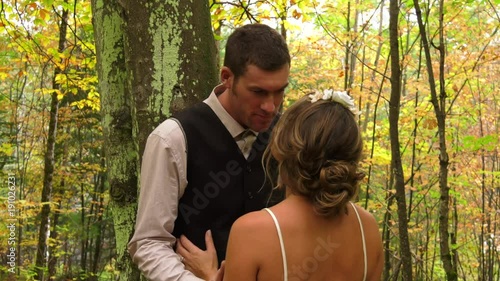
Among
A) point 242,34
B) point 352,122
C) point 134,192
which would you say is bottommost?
point 134,192

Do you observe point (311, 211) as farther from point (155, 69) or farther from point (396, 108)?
point (396, 108)

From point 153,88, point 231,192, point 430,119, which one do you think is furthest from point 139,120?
point 430,119

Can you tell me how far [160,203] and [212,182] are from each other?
22 centimetres

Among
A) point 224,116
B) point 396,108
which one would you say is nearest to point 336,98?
point 224,116

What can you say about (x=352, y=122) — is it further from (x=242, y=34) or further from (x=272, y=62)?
(x=242, y=34)

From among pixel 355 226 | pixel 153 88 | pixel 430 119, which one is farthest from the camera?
pixel 430 119

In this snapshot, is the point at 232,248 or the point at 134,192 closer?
the point at 232,248

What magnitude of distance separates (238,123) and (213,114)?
0.36 ft

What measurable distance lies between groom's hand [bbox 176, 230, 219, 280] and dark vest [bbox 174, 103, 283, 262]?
44 millimetres

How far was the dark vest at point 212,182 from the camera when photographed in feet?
6.17

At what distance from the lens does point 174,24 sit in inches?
80.5

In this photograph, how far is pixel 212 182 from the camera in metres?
1.90

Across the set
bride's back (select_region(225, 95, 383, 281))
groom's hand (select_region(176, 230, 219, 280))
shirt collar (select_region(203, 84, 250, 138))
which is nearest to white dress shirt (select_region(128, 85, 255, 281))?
groom's hand (select_region(176, 230, 219, 280))

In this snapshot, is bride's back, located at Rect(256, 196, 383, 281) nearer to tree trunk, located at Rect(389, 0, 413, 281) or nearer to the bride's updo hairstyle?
the bride's updo hairstyle
